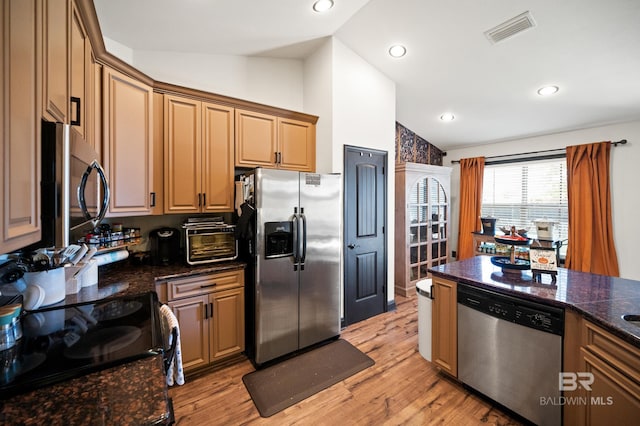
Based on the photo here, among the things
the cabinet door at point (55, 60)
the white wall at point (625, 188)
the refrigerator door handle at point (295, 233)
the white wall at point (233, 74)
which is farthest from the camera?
the white wall at point (625, 188)

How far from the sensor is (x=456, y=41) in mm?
2602

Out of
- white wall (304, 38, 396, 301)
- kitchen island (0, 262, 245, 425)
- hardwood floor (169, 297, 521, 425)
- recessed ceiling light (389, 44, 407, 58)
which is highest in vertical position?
recessed ceiling light (389, 44, 407, 58)

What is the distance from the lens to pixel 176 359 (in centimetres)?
130

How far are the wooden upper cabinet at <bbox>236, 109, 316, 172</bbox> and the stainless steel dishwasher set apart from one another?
6.61 feet

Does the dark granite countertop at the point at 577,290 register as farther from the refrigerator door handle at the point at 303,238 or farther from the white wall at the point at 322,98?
the white wall at the point at 322,98

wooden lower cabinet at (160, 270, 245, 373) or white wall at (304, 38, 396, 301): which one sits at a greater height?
white wall at (304, 38, 396, 301)

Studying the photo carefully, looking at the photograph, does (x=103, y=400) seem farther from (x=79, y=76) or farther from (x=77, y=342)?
(x=79, y=76)

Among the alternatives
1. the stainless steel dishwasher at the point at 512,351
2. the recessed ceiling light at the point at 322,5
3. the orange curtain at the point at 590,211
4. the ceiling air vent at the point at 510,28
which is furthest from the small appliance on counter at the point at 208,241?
the orange curtain at the point at 590,211

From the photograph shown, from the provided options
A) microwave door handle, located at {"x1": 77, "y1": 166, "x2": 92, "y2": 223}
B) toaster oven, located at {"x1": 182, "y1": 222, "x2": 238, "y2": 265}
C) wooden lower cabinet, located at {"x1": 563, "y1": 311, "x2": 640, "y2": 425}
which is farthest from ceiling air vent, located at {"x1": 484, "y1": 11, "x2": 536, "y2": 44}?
microwave door handle, located at {"x1": 77, "y1": 166, "x2": 92, "y2": 223}

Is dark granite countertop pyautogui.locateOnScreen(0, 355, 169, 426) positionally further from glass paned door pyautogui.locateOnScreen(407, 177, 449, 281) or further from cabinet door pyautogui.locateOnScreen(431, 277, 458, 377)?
glass paned door pyautogui.locateOnScreen(407, 177, 449, 281)

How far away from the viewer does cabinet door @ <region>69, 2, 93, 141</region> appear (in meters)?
1.20

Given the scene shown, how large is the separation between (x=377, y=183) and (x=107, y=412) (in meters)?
3.02

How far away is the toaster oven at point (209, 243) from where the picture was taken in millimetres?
2213

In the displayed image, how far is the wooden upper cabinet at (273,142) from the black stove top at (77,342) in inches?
64.7
